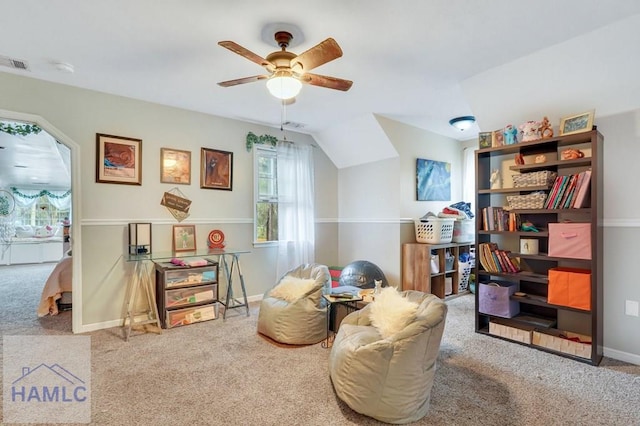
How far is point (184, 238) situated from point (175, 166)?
878mm

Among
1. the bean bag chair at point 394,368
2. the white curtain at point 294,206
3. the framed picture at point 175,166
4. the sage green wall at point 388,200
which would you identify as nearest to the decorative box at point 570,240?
the bean bag chair at point 394,368

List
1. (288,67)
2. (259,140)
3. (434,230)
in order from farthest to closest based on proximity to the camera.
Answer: (259,140), (434,230), (288,67)

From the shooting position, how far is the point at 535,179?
2871 mm

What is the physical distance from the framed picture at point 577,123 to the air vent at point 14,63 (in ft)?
15.2

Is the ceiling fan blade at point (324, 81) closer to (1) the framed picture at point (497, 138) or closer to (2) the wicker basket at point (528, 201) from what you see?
(1) the framed picture at point (497, 138)

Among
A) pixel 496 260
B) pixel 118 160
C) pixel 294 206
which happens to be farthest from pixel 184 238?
pixel 496 260

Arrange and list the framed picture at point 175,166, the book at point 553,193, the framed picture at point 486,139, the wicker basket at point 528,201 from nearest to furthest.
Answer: the book at point 553,193
the wicker basket at point 528,201
the framed picture at point 486,139
the framed picture at point 175,166

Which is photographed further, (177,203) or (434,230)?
(434,230)

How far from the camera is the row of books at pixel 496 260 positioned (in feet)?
10.2

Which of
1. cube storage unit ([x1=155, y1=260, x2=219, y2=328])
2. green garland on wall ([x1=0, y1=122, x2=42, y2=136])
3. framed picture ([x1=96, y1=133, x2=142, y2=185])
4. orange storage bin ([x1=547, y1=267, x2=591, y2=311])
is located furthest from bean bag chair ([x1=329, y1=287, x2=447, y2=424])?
green garland on wall ([x1=0, y1=122, x2=42, y2=136])

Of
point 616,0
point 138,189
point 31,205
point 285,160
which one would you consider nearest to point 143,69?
point 138,189

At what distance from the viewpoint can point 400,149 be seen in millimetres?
4500

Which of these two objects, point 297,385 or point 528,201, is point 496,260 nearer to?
point 528,201

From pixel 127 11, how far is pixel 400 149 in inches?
136
